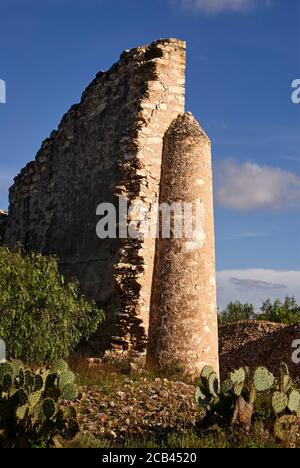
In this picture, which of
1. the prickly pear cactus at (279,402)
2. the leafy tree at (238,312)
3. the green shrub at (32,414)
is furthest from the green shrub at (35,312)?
the leafy tree at (238,312)

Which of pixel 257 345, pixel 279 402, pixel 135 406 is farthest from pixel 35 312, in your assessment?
pixel 257 345

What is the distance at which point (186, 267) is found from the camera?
14.0m

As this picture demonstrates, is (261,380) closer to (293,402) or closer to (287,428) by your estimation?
(293,402)

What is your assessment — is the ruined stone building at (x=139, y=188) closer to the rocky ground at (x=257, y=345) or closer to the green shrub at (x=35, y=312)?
the green shrub at (x=35, y=312)

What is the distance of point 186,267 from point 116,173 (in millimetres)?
3101

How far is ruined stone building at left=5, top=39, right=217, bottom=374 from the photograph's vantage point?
46.0 feet

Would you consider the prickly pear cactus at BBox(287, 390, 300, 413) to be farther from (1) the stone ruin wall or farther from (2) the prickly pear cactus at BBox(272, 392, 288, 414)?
(1) the stone ruin wall

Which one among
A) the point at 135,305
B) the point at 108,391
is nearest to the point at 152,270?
the point at 135,305

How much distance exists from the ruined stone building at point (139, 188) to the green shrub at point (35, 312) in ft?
3.58

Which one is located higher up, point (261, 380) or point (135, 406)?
point (261, 380)

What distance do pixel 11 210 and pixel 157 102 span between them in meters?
10.5

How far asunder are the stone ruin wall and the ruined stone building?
0.07ft

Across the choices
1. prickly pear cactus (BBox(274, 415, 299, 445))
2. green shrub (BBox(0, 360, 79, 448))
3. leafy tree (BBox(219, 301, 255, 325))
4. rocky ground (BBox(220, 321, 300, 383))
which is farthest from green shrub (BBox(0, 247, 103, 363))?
leafy tree (BBox(219, 301, 255, 325))

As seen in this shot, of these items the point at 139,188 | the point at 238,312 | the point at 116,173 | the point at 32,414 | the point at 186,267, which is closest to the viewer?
the point at 32,414
